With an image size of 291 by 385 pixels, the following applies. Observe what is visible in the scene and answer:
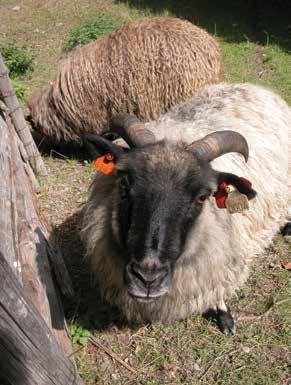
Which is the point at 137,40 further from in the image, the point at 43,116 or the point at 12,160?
the point at 12,160

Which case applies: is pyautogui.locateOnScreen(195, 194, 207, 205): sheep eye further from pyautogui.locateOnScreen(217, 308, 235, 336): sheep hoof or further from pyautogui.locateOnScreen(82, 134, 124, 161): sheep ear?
pyautogui.locateOnScreen(217, 308, 235, 336): sheep hoof

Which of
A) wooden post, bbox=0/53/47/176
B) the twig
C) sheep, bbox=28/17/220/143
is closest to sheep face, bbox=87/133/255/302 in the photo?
the twig

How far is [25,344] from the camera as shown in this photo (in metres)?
2.47

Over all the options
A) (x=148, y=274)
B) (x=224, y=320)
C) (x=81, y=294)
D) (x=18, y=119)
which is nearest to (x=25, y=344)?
(x=148, y=274)

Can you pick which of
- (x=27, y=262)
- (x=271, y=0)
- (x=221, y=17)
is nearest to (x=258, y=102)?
(x=27, y=262)

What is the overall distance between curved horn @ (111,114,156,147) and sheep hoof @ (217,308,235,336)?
1.82 metres

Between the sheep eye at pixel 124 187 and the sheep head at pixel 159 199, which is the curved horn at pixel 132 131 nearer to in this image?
the sheep head at pixel 159 199

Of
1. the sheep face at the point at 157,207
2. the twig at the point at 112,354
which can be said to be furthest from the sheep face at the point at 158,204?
the twig at the point at 112,354

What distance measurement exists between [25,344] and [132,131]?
166 centimetres

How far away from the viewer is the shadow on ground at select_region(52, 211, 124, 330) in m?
4.09

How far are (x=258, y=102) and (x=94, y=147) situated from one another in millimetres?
2152

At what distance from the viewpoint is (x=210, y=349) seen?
3887 mm

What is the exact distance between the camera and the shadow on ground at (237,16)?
868 centimetres

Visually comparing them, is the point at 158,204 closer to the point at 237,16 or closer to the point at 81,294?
the point at 81,294
